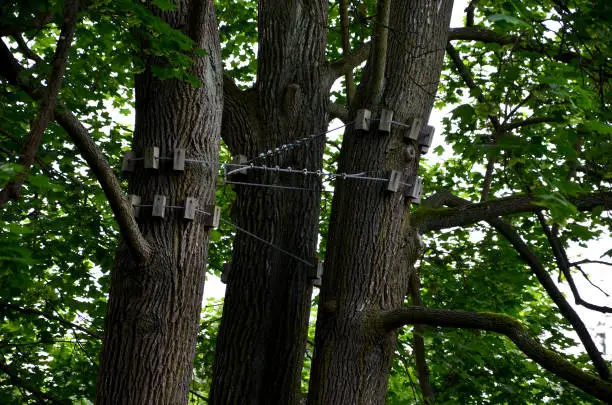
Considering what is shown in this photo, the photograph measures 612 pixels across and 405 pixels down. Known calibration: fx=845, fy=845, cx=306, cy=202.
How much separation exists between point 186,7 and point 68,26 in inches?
96.0

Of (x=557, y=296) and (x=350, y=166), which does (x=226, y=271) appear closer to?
(x=350, y=166)

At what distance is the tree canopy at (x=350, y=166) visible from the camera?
146 inches

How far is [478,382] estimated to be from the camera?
8352mm

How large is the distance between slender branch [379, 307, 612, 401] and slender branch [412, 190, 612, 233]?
860 mm

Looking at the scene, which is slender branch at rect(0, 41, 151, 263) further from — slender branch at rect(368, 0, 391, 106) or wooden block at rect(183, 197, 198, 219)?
slender branch at rect(368, 0, 391, 106)

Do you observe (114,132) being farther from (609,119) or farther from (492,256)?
(609,119)

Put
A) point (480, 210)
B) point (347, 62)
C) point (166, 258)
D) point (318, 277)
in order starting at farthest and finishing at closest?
point (347, 62) < point (318, 277) < point (480, 210) < point (166, 258)

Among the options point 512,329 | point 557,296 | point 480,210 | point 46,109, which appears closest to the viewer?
point 46,109

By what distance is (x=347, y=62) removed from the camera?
22.3 ft

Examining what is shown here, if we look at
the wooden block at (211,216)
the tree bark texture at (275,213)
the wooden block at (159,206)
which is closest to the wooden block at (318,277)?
the tree bark texture at (275,213)

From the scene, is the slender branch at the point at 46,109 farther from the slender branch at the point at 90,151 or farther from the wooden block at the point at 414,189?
the wooden block at the point at 414,189

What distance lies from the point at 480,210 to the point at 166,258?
243 centimetres

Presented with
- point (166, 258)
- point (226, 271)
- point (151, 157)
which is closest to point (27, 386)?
point (226, 271)

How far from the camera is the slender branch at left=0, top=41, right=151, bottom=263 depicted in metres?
4.13
